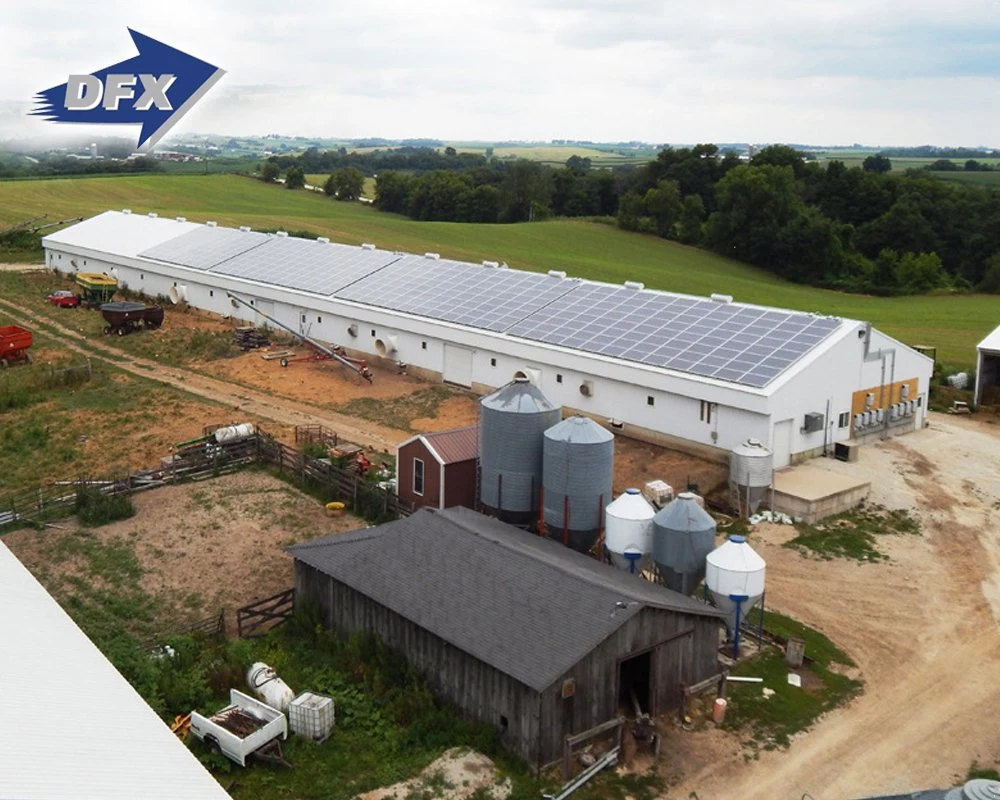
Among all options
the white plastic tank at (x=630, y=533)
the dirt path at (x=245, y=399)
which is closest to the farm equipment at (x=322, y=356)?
the dirt path at (x=245, y=399)

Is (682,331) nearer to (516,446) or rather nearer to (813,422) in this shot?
(813,422)

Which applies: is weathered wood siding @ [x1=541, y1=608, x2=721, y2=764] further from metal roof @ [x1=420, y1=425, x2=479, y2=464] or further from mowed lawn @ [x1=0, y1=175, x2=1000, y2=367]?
mowed lawn @ [x1=0, y1=175, x2=1000, y2=367]

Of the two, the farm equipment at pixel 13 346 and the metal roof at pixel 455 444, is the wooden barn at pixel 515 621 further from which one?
the farm equipment at pixel 13 346

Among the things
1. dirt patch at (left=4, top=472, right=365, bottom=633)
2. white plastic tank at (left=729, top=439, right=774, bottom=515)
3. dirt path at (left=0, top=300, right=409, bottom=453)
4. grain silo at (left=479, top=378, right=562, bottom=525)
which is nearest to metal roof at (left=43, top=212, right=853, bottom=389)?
white plastic tank at (left=729, top=439, right=774, bottom=515)

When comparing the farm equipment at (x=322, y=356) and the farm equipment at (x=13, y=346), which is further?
the farm equipment at (x=13, y=346)

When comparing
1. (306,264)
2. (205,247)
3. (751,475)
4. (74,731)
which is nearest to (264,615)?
(74,731)
